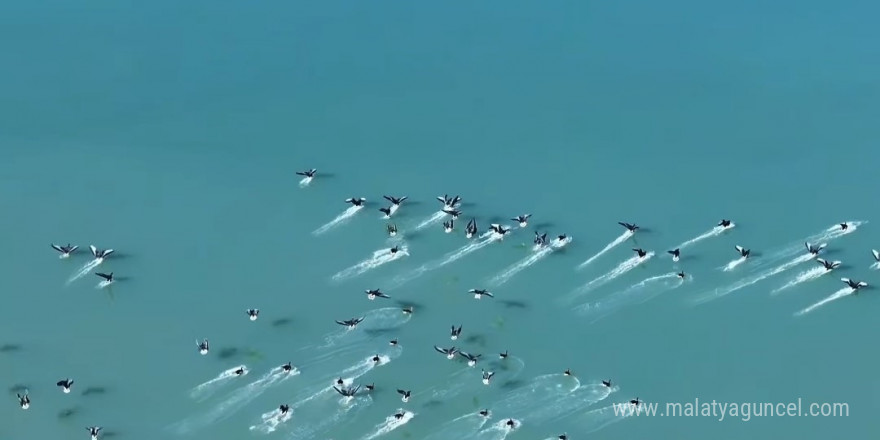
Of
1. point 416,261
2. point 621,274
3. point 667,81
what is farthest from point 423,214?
point 667,81

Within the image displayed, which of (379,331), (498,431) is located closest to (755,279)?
(498,431)

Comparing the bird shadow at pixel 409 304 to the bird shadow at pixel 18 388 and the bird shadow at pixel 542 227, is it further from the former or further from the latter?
the bird shadow at pixel 18 388

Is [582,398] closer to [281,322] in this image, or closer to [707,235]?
[707,235]

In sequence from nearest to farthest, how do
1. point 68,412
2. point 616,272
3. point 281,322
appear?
point 68,412
point 281,322
point 616,272

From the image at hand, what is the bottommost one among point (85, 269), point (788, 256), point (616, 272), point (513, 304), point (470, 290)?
point (788, 256)

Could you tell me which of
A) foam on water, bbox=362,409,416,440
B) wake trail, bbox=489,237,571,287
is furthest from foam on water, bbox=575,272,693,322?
foam on water, bbox=362,409,416,440

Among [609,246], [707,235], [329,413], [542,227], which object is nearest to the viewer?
[329,413]
